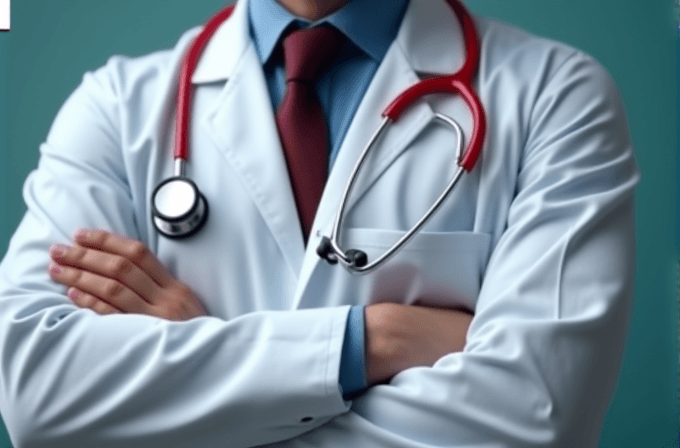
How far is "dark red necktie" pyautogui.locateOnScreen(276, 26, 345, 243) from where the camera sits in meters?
1.21

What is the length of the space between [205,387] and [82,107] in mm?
490

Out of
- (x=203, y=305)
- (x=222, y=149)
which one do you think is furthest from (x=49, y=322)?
(x=222, y=149)

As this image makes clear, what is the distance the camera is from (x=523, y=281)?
3.51 feet

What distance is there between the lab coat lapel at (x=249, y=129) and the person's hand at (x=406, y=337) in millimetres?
152

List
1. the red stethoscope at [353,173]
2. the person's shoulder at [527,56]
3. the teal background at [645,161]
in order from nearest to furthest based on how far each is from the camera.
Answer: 1. the red stethoscope at [353,173]
2. the person's shoulder at [527,56]
3. the teal background at [645,161]

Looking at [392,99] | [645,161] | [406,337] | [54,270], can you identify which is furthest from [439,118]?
[645,161]

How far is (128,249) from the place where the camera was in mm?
1163

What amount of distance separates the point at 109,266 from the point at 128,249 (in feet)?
0.11

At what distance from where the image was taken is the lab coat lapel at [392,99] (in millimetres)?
1173

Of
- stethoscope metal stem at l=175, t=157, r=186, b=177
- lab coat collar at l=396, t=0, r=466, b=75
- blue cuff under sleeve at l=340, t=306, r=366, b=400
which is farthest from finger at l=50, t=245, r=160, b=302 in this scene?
lab coat collar at l=396, t=0, r=466, b=75

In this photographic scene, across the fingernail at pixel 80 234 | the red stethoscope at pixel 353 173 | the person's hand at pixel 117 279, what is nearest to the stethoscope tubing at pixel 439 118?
the red stethoscope at pixel 353 173

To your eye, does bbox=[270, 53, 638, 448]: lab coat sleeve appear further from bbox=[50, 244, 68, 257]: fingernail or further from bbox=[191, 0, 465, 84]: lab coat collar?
bbox=[50, 244, 68, 257]: fingernail

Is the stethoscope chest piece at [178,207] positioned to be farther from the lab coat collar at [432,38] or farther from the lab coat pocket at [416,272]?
the lab coat collar at [432,38]

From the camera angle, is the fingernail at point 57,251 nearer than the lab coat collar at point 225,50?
Yes
